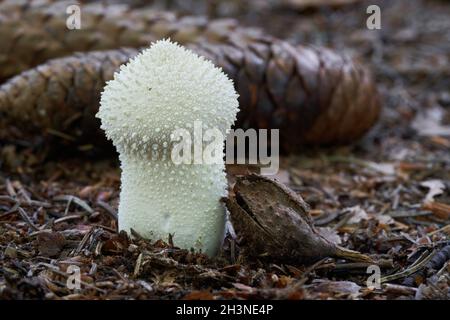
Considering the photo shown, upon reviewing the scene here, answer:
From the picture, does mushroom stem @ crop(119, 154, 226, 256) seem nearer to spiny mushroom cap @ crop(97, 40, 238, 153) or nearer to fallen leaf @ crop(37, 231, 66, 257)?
spiny mushroom cap @ crop(97, 40, 238, 153)

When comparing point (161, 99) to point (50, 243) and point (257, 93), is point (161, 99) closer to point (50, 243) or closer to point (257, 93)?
point (50, 243)

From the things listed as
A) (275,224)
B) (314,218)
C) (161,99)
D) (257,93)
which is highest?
(161,99)

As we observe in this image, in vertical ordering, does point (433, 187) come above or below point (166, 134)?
below

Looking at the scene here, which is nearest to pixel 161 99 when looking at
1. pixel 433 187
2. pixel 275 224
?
pixel 275 224

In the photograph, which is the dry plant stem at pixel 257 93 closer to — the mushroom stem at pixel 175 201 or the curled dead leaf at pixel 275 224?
the mushroom stem at pixel 175 201

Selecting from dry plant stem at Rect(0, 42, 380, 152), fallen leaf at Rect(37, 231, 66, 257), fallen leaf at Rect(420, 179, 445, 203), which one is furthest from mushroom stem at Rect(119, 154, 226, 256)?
fallen leaf at Rect(420, 179, 445, 203)

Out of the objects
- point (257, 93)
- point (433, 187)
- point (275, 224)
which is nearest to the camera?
point (275, 224)

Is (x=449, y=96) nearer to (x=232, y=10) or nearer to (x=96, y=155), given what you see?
(x=232, y=10)
